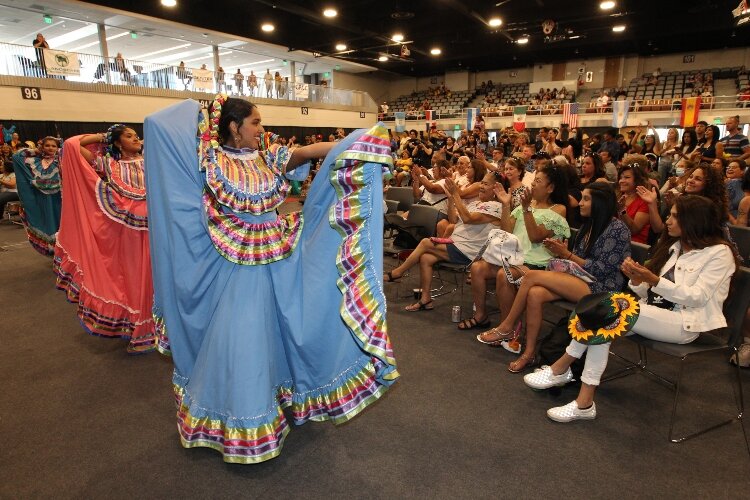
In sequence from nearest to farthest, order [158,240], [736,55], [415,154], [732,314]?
1. [158,240]
2. [732,314]
3. [415,154]
4. [736,55]

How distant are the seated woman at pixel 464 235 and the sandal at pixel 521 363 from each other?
1061mm

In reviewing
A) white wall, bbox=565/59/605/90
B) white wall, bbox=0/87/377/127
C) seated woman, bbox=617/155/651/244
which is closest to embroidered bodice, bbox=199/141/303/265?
seated woman, bbox=617/155/651/244

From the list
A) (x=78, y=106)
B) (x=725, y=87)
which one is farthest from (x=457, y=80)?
(x=78, y=106)

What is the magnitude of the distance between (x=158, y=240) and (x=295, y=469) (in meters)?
1.16

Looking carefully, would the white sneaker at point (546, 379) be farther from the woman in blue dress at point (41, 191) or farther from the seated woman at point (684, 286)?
the woman in blue dress at point (41, 191)

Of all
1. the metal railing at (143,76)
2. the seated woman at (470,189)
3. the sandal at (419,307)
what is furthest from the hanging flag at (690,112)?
the metal railing at (143,76)

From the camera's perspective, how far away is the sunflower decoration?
2248 mm

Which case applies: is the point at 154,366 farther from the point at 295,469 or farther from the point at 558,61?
the point at 558,61

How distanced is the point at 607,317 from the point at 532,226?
1044mm

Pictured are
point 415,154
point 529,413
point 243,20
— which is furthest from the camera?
point 243,20

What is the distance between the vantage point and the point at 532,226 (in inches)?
125

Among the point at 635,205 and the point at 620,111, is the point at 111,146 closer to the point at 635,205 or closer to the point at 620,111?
the point at 635,205

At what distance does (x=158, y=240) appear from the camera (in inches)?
76.4

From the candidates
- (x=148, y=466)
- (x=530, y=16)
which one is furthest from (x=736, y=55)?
(x=148, y=466)
